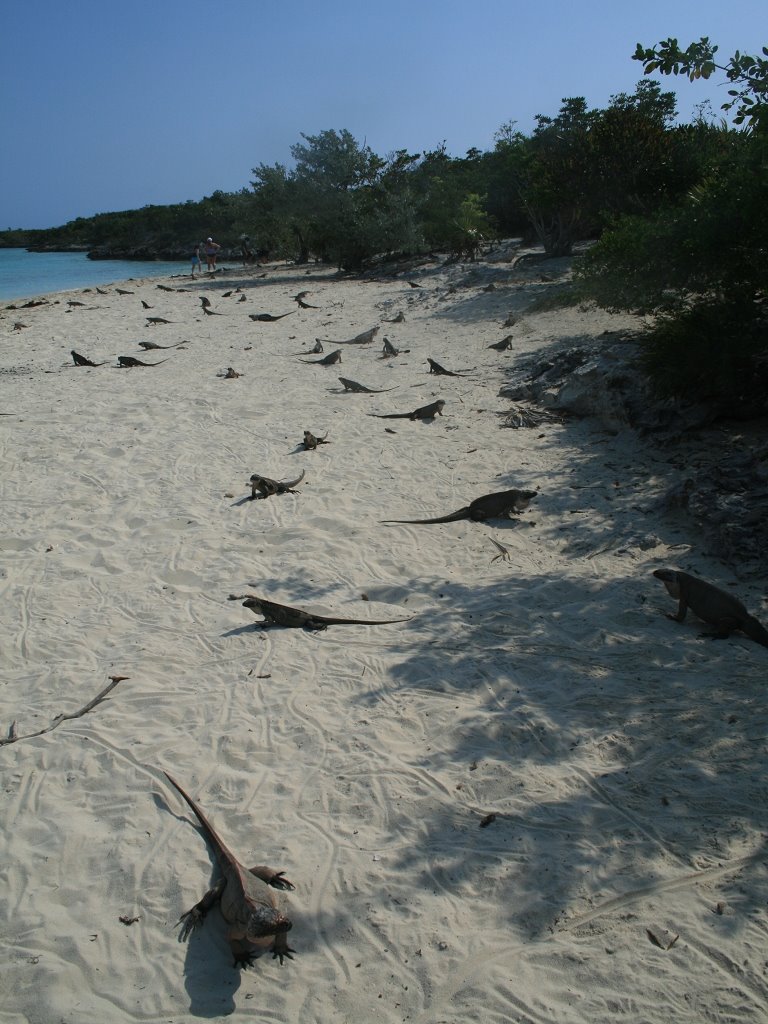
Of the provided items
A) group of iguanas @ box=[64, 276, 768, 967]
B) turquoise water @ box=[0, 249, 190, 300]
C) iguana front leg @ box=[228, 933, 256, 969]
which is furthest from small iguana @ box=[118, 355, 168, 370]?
turquoise water @ box=[0, 249, 190, 300]

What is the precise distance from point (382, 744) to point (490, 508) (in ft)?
10.3

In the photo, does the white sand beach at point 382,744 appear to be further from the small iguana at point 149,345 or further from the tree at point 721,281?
the small iguana at point 149,345

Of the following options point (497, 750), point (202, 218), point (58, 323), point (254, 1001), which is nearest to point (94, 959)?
point (254, 1001)

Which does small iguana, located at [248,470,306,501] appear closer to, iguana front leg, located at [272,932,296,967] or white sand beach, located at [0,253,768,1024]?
white sand beach, located at [0,253,768,1024]

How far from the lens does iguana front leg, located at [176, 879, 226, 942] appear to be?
2.89m

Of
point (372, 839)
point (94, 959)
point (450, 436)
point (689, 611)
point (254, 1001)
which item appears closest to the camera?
point (254, 1001)

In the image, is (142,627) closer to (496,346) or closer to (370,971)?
(370,971)

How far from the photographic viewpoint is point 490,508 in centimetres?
660

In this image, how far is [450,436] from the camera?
9047mm

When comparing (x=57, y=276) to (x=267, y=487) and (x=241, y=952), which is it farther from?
(x=241, y=952)

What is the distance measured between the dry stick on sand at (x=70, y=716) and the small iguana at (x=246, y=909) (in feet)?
4.81

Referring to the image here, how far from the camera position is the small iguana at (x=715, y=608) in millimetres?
4578

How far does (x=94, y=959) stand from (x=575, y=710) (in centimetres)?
262

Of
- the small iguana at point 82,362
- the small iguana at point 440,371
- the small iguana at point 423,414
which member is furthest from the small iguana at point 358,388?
the small iguana at point 82,362
